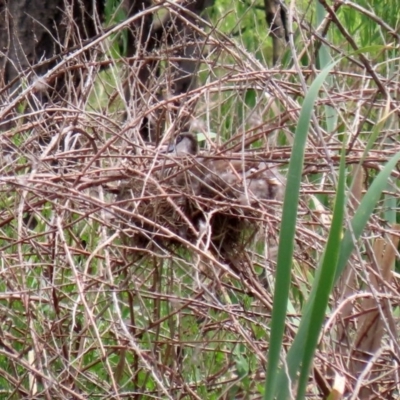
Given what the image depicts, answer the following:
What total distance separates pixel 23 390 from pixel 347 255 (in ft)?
3.53

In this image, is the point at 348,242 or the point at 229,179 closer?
the point at 348,242

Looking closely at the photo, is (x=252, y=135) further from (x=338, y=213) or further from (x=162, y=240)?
(x=338, y=213)

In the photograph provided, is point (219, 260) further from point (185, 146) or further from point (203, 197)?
point (185, 146)

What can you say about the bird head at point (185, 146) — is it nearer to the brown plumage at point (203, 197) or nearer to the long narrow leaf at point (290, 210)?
the brown plumage at point (203, 197)

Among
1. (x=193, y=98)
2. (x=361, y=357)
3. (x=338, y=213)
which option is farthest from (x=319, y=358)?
(x=193, y=98)

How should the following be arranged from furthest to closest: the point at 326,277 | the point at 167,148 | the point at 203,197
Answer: the point at 167,148 → the point at 203,197 → the point at 326,277

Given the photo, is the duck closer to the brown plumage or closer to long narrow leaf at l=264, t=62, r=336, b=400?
the brown plumage

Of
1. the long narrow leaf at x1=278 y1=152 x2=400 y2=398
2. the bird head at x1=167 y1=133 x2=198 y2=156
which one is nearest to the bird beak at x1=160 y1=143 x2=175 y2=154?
the bird head at x1=167 y1=133 x2=198 y2=156

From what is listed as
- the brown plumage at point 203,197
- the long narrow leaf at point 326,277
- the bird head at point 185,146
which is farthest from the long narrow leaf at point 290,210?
the bird head at point 185,146

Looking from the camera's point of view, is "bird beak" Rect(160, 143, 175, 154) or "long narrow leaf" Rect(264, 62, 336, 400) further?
"bird beak" Rect(160, 143, 175, 154)

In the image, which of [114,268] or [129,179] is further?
[114,268]

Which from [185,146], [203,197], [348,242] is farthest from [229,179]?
[348,242]

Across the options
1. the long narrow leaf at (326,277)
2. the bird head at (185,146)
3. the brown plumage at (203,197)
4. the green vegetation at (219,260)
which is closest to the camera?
the long narrow leaf at (326,277)

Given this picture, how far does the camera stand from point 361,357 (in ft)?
5.65
